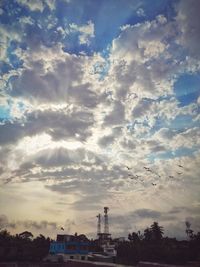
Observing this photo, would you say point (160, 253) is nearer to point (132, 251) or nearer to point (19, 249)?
point (132, 251)

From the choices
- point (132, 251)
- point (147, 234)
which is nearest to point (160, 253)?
point (132, 251)

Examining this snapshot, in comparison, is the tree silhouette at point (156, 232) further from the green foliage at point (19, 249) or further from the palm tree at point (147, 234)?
the green foliage at point (19, 249)

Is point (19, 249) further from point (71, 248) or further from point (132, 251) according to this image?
point (132, 251)

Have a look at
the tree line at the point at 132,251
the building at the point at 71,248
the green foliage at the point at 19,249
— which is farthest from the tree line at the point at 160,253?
the green foliage at the point at 19,249

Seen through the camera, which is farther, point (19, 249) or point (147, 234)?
point (147, 234)

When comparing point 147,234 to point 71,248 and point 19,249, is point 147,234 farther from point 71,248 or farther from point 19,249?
point 19,249

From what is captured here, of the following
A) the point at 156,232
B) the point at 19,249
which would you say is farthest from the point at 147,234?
the point at 19,249

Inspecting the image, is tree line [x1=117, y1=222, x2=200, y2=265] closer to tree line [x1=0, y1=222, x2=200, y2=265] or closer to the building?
tree line [x1=0, y1=222, x2=200, y2=265]

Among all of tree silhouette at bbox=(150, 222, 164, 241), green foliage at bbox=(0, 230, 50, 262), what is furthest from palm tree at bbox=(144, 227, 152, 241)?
green foliage at bbox=(0, 230, 50, 262)

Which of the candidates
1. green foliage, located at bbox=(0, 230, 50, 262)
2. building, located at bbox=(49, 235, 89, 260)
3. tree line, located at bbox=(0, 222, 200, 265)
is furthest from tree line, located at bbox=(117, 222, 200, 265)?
green foliage, located at bbox=(0, 230, 50, 262)

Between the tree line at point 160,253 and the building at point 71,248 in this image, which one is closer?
the tree line at point 160,253

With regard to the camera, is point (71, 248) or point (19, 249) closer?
point (19, 249)

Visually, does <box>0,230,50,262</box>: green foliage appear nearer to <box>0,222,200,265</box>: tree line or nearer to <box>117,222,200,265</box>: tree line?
<box>0,222,200,265</box>: tree line

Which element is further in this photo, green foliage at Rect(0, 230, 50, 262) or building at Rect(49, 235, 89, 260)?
building at Rect(49, 235, 89, 260)
